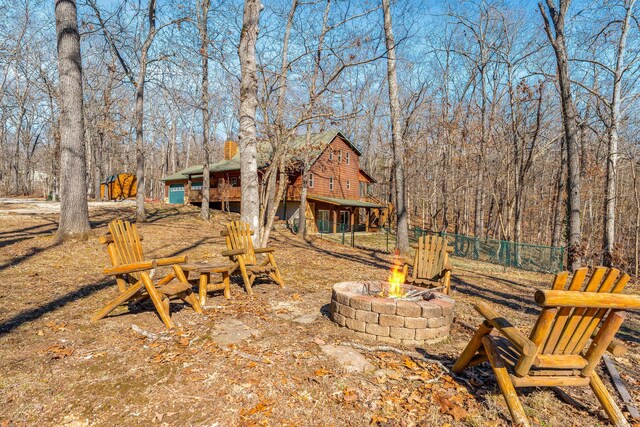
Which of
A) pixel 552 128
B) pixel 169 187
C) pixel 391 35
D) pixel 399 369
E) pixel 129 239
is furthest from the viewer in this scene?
pixel 169 187

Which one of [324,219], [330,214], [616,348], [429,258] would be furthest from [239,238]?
[330,214]

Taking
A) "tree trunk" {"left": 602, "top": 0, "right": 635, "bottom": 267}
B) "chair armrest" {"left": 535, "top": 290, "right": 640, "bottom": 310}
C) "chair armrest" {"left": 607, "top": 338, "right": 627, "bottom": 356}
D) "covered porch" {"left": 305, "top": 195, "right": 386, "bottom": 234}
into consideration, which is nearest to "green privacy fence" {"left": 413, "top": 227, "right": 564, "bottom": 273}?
"tree trunk" {"left": 602, "top": 0, "right": 635, "bottom": 267}

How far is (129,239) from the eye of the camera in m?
4.70

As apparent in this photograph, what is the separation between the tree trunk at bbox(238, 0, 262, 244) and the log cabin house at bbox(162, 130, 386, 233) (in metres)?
13.8

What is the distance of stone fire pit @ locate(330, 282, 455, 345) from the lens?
3.99m

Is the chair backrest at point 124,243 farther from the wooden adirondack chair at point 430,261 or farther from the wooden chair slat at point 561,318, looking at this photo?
the wooden chair slat at point 561,318

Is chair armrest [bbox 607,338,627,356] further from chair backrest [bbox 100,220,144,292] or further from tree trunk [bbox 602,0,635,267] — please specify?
tree trunk [bbox 602,0,635,267]

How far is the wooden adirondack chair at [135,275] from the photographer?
157 inches

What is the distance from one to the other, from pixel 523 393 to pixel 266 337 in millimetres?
2634

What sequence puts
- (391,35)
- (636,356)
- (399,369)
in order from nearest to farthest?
1. (399,369)
2. (636,356)
3. (391,35)

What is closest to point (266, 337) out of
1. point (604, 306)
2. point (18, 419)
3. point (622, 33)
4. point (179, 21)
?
point (18, 419)

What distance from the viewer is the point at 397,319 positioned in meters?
3.99

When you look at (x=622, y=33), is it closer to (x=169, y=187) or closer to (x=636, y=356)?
(x=636, y=356)

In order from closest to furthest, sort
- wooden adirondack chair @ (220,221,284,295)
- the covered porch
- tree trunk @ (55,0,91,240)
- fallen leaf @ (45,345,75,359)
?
fallen leaf @ (45,345,75,359) → wooden adirondack chair @ (220,221,284,295) → tree trunk @ (55,0,91,240) → the covered porch
